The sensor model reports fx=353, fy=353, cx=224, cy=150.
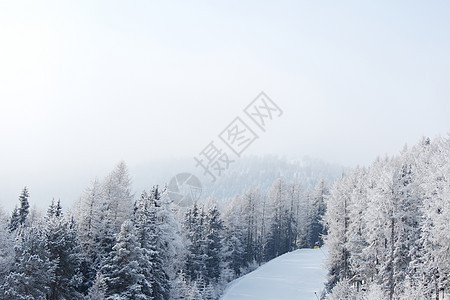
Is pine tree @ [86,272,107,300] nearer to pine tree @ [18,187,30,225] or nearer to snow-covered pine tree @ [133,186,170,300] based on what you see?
snow-covered pine tree @ [133,186,170,300]

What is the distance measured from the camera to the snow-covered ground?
4353 centimetres

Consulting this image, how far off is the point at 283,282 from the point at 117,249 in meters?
28.1

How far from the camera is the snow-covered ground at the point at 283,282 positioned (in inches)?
1714

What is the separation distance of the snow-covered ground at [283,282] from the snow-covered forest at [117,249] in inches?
120

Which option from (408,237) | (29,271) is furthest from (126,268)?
(408,237)

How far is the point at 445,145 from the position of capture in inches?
1233

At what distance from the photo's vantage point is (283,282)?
4775 centimetres

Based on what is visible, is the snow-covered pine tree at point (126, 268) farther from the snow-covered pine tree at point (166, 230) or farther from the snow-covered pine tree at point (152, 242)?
the snow-covered pine tree at point (166, 230)

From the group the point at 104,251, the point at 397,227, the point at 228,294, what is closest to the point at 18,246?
the point at 104,251

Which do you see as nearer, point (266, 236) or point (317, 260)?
point (317, 260)

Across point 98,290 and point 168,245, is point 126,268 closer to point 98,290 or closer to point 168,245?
point 98,290

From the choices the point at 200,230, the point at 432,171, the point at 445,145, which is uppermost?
the point at 445,145

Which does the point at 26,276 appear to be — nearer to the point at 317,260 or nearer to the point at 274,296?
the point at 274,296

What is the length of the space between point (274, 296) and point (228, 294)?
5.94 meters
